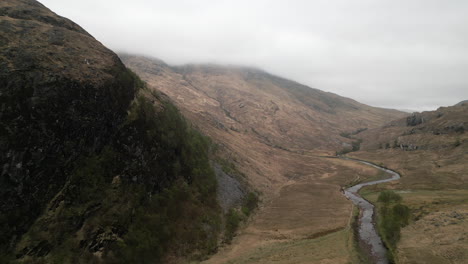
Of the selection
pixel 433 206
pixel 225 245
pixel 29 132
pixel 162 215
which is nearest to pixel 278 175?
pixel 433 206

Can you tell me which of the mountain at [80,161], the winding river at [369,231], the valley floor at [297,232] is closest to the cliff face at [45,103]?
the mountain at [80,161]

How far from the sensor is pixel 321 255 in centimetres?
4972

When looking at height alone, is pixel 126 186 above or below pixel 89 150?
below

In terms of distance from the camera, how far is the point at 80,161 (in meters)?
43.7

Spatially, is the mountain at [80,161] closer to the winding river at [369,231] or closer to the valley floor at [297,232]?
the valley floor at [297,232]

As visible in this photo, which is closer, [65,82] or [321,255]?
[65,82]

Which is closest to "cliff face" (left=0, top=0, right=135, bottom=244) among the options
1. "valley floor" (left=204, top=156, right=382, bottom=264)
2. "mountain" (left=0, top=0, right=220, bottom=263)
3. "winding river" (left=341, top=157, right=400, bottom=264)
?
"mountain" (left=0, top=0, right=220, bottom=263)

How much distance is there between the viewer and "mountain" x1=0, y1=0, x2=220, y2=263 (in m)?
36.0

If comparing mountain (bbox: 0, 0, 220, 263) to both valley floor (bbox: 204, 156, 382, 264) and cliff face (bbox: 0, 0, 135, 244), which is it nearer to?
cliff face (bbox: 0, 0, 135, 244)

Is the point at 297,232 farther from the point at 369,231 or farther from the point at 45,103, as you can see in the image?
the point at 45,103

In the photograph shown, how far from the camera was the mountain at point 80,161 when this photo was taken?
36.0 metres

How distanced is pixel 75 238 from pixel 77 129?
17.1 meters

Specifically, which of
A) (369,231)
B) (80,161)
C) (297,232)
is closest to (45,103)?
(80,161)

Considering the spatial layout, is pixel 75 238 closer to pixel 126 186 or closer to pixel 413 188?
pixel 126 186
